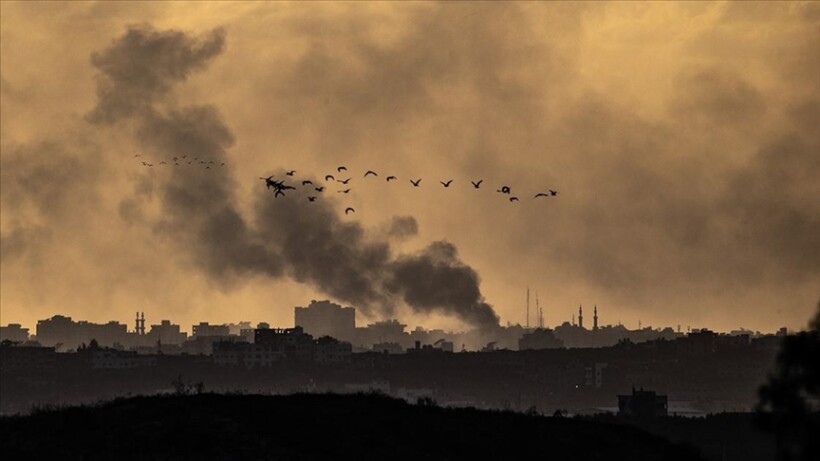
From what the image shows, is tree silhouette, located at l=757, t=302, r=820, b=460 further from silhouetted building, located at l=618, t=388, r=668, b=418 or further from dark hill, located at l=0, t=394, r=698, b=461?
silhouetted building, located at l=618, t=388, r=668, b=418

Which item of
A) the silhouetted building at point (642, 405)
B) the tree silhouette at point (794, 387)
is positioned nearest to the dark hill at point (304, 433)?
the tree silhouette at point (794, 387)

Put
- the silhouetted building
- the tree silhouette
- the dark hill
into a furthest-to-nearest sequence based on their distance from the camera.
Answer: the silhouetted building
the dark hill
the tree silhouette

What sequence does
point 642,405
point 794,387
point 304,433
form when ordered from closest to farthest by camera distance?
point 794,387 → point 304,433 → point 642,405

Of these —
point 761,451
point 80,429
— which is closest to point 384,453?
point 80,429

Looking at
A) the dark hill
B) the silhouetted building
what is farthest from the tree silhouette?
the silhouetted building

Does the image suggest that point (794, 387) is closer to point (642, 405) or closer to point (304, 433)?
point (304, 433)

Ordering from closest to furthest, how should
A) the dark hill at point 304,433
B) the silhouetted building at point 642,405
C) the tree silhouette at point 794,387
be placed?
the tree silhouette at point 794,387
the dark hill at point 304,433
the silhouetted building at point 642,405

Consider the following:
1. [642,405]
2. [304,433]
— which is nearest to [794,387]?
[304,433]

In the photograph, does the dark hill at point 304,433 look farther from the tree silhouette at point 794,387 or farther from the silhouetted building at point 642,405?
the silhouetted building at point 642,405
